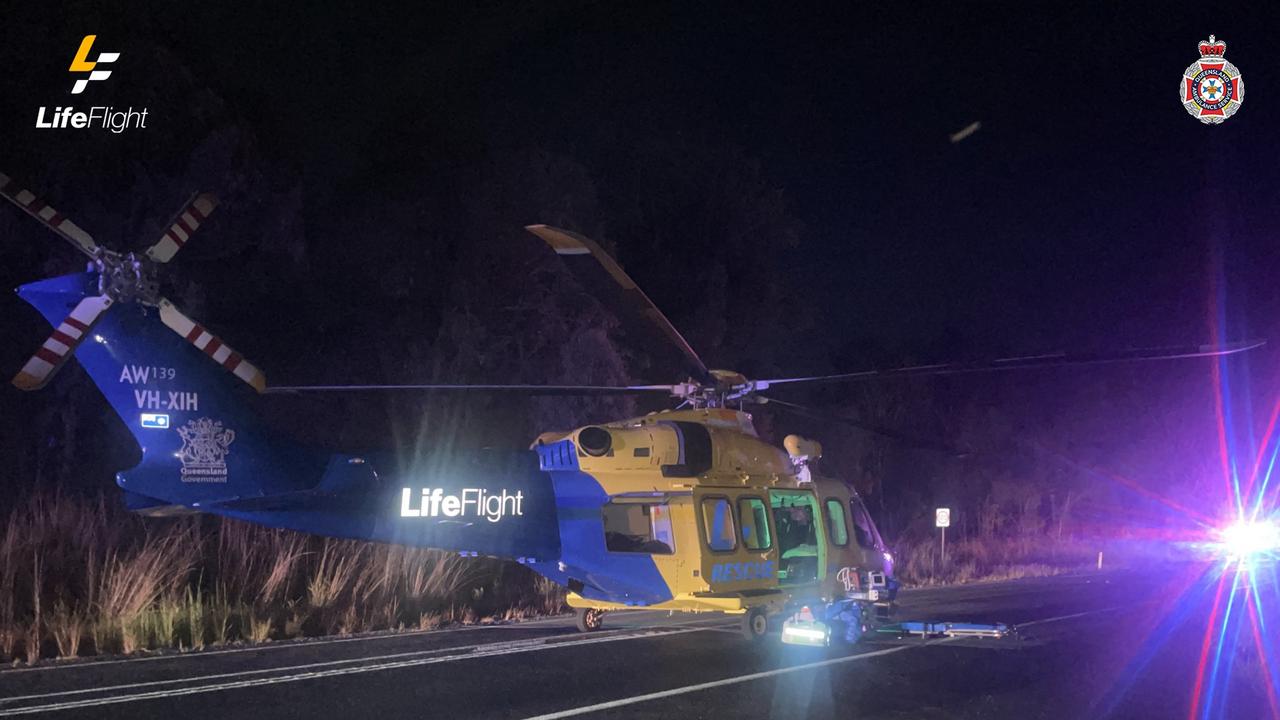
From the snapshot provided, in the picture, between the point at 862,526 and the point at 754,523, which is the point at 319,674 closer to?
the point at 754,523

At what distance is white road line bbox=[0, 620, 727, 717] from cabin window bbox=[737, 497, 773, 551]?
2.08 metres

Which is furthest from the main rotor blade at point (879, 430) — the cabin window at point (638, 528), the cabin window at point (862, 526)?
the cabin window at point (638, 528)

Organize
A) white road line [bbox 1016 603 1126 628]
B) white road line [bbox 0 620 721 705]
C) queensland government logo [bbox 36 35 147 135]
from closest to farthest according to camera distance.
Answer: white road line [bbox 0 620 721 705]
white road line [bbox 1016 603 1126 628]
queensland government logo [bbox 36 35 147 135]

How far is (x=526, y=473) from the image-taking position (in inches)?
554

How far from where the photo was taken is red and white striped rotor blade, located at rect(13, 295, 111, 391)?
35.1 ft

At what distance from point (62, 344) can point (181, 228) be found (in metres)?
1.94

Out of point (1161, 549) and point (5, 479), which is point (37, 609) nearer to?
point (5, 479)

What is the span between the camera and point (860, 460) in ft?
117

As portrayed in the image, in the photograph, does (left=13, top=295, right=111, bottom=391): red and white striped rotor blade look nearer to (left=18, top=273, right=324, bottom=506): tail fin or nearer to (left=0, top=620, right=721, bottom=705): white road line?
(left=18, top=273, right=324, bottom=506): tail fin

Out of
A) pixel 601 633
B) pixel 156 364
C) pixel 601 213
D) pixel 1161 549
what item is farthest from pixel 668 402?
pixel 1161 549

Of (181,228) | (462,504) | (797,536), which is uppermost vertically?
(181,228)

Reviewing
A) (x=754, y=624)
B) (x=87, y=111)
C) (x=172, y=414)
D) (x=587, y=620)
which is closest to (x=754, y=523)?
(x=754, y=624)

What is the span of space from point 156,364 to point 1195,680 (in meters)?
12.6

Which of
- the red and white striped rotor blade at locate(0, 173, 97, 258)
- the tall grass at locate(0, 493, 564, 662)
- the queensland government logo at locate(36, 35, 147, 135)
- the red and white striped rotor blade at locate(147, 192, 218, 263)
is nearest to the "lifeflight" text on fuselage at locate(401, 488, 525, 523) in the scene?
the tall grass at locate(0, 493, 564, 662)
